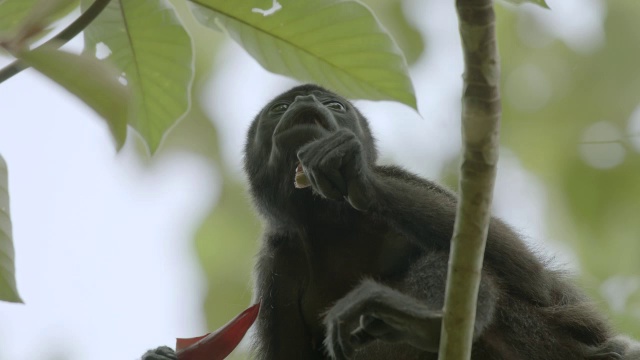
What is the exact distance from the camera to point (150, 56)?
2.65 metres

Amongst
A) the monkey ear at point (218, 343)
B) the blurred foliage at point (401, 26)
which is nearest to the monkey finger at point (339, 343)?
the monkey ear at point (218, 343)

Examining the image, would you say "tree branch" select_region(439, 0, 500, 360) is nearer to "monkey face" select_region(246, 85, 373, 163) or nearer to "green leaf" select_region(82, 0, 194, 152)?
"green leaf" select_region(82, 0, 194, 152)

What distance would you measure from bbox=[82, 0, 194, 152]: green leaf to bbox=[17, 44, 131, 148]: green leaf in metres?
0.63

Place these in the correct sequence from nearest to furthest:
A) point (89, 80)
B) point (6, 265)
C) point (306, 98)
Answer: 1. point (89, 80)
2. point (6, 265)
3. point (306, 98)

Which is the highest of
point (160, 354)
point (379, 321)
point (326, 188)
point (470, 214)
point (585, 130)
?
point (585, 130)

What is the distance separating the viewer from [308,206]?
149 inches

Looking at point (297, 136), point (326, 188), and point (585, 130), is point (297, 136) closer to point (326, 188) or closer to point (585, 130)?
point (326, 188)

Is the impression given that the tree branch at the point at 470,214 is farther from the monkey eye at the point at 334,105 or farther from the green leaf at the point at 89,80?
the monkey eye at the point at 334,105

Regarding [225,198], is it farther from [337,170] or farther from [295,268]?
[337,170]

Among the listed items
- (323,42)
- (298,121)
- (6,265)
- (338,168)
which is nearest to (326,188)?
(338,168)

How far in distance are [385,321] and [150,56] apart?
1.04 m

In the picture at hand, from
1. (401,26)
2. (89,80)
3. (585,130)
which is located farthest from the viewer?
(401,26)

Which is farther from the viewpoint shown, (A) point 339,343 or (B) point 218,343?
(B) point 218,343

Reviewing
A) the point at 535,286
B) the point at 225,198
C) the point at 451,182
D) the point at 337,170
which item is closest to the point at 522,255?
the point at 535,286
